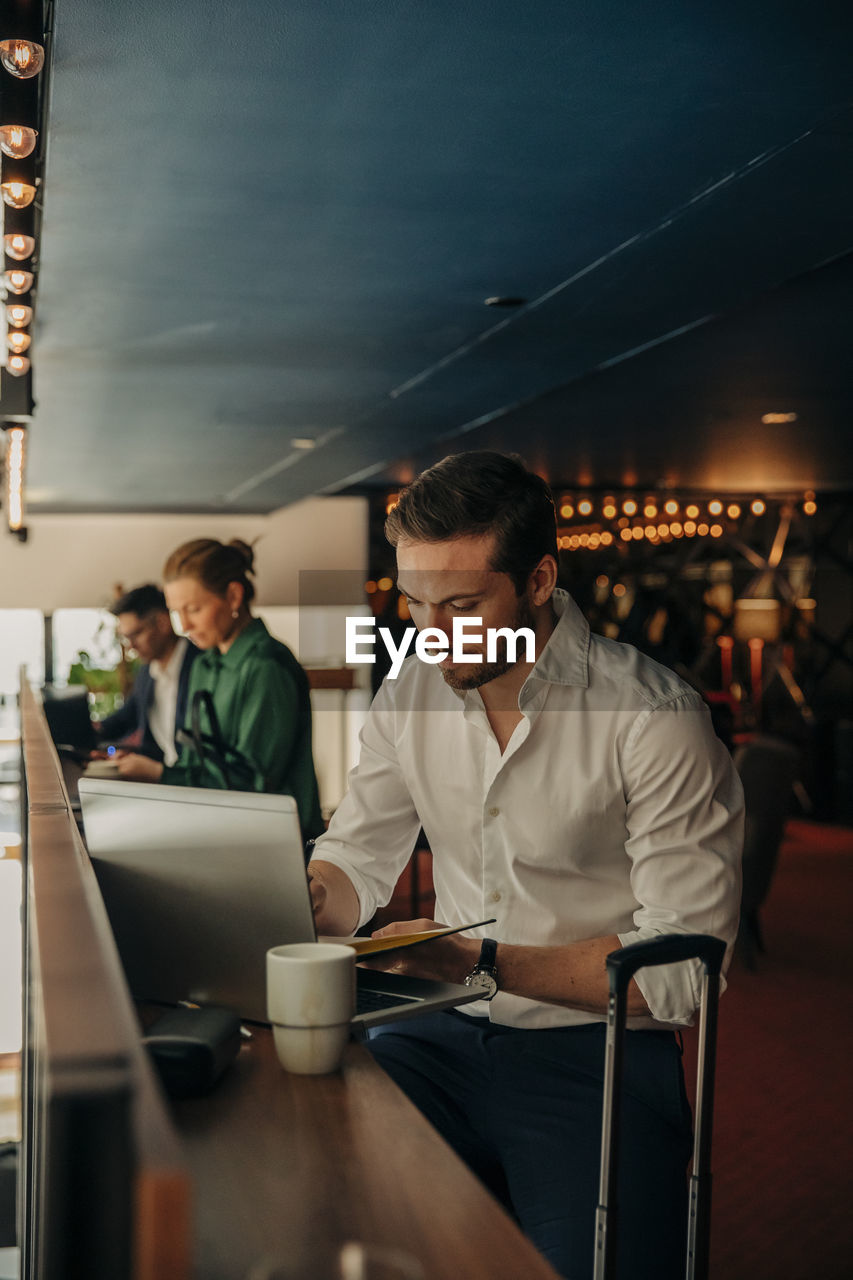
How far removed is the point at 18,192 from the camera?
104 inches

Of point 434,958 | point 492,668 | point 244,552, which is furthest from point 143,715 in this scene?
point 434,958

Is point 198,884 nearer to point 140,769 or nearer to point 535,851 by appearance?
point 535,851

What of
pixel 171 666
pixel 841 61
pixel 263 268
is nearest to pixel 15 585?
pixel 171 666

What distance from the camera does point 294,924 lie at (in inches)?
54.4

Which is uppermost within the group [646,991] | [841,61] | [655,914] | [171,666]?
[841,61]

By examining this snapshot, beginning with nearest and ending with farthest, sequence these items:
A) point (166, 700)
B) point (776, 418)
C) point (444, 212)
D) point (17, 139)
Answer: point (17, 139) → point (444, 212) → point (166, 700) → point (776, 418)

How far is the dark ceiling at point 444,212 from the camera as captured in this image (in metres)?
2.32

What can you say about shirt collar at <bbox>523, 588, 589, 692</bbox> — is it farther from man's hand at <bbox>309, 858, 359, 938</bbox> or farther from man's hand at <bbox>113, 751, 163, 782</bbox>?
man's hand at <bbox>113, 751, 163, 782</bbox>

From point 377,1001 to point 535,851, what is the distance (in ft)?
1.53

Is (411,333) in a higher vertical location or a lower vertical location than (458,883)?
higher

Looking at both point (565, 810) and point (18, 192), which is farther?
point (18, 192)

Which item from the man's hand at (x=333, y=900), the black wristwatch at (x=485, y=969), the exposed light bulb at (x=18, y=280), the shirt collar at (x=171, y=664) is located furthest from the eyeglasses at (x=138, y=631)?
the black wristwatch at (x=485, y=969)

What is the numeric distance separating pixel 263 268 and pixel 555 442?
4504mm

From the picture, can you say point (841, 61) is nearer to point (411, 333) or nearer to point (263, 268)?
point (263, 268)
